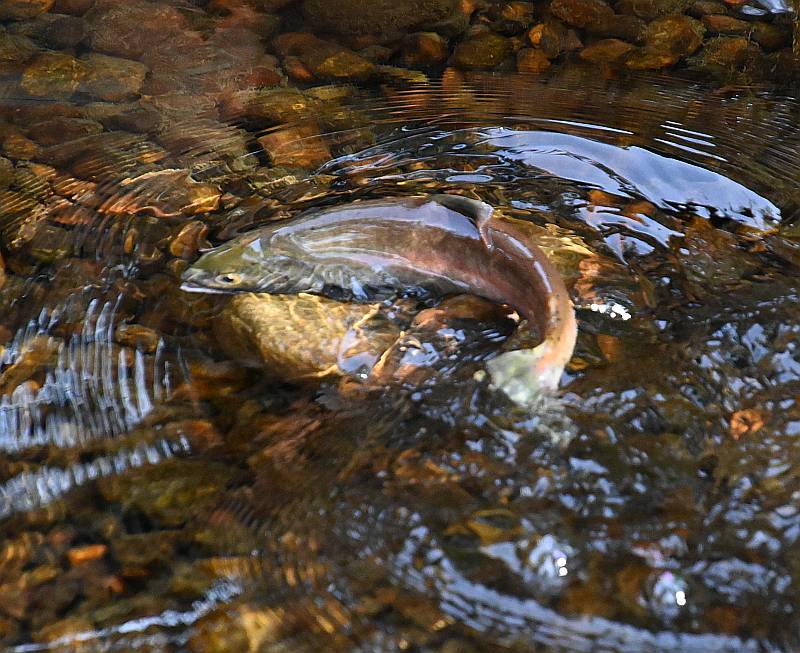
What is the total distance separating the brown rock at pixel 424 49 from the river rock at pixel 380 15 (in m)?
0.10

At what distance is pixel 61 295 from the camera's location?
3906mm

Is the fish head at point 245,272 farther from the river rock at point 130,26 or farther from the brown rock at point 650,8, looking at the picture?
the brown rock at point 650,8

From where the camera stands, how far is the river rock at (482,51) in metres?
5.74

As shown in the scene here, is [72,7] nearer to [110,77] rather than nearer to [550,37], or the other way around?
[110,77]

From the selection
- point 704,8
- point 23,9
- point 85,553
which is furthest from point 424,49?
point 85,553

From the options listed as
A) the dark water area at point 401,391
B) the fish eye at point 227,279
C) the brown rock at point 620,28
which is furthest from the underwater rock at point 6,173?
the brown rock at point 620,28

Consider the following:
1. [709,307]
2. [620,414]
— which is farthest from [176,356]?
[709,307]

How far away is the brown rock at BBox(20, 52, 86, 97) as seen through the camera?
18.1 feet

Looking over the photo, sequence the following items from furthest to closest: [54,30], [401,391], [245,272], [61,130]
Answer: [54,30] → [61,130] → [245,272] → [401,391]

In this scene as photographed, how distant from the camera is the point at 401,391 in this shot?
10.8 feet

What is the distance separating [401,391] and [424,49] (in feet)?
11.3

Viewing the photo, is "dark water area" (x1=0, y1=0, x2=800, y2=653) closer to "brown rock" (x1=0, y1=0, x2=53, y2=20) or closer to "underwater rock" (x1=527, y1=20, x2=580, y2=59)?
→ "underwater rock" (x1=527, y1=20, x2=580, y2=59)

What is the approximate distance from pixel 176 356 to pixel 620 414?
6.40ft

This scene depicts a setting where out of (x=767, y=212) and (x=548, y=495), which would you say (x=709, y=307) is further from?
(x=548, y=495)
